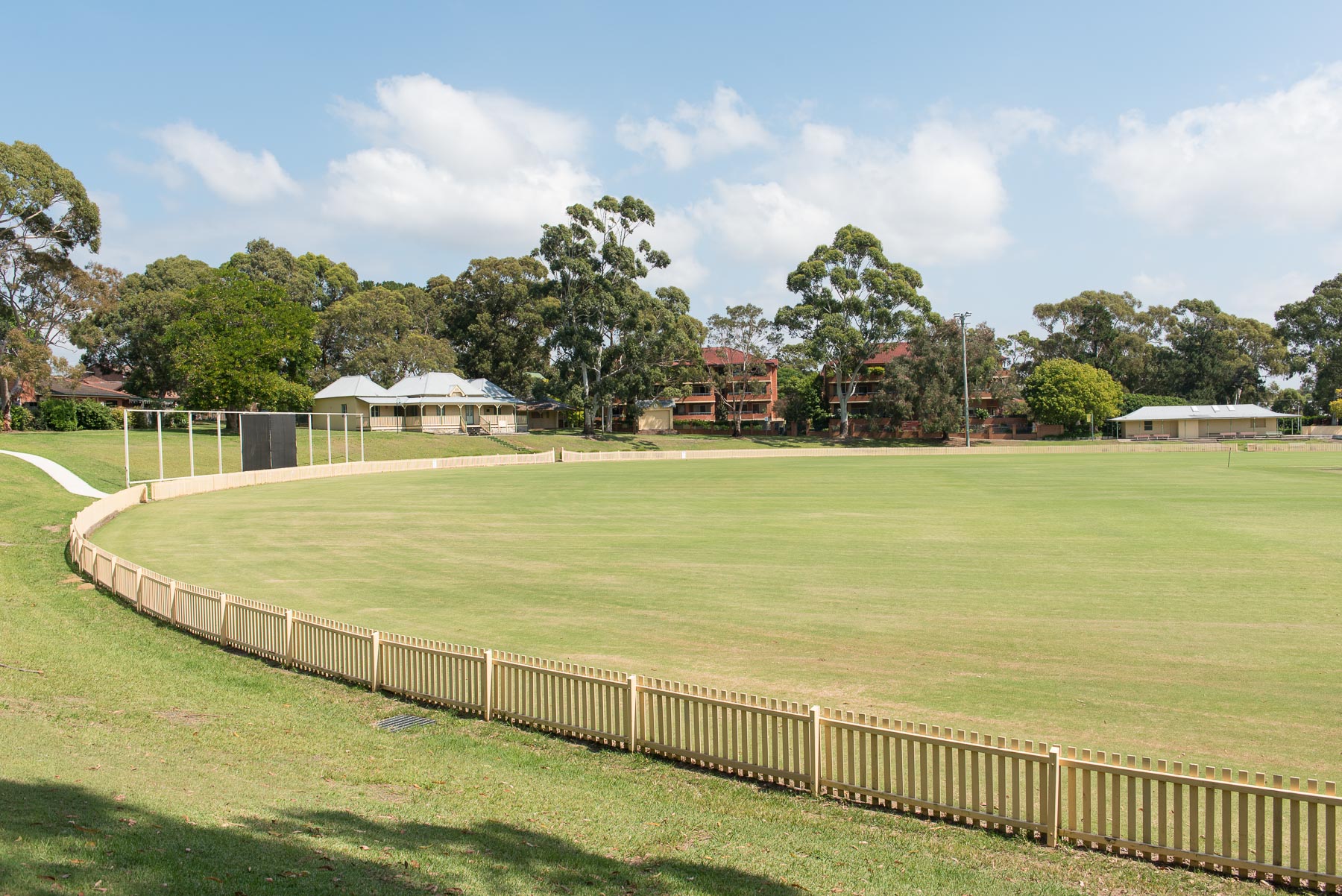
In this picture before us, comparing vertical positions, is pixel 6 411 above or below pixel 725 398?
below

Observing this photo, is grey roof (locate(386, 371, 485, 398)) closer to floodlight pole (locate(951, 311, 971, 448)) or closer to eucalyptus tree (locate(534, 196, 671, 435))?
eucalyptus tree (locate(534, 196, 671, 435))

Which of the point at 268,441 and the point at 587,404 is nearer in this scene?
the point at 268,441

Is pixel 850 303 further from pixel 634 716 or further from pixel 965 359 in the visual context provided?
pixel 634 716

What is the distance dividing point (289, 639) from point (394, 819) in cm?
657

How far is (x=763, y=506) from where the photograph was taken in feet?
113

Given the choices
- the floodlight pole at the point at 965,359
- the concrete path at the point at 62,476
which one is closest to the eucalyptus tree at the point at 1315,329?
the floodlight pole at the point at 965,359

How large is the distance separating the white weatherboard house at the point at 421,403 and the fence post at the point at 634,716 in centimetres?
8270

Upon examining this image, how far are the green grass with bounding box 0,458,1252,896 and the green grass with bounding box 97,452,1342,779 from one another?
9.50 ft

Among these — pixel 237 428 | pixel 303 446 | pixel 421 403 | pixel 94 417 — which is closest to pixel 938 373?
pixel 421 403

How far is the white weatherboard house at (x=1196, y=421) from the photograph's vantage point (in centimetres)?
11456

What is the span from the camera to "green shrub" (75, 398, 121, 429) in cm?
6500

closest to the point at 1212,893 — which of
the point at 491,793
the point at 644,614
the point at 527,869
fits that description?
the point at 527,869

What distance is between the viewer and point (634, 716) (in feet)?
32.8

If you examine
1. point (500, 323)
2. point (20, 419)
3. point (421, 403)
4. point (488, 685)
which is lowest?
point (488, 685)
